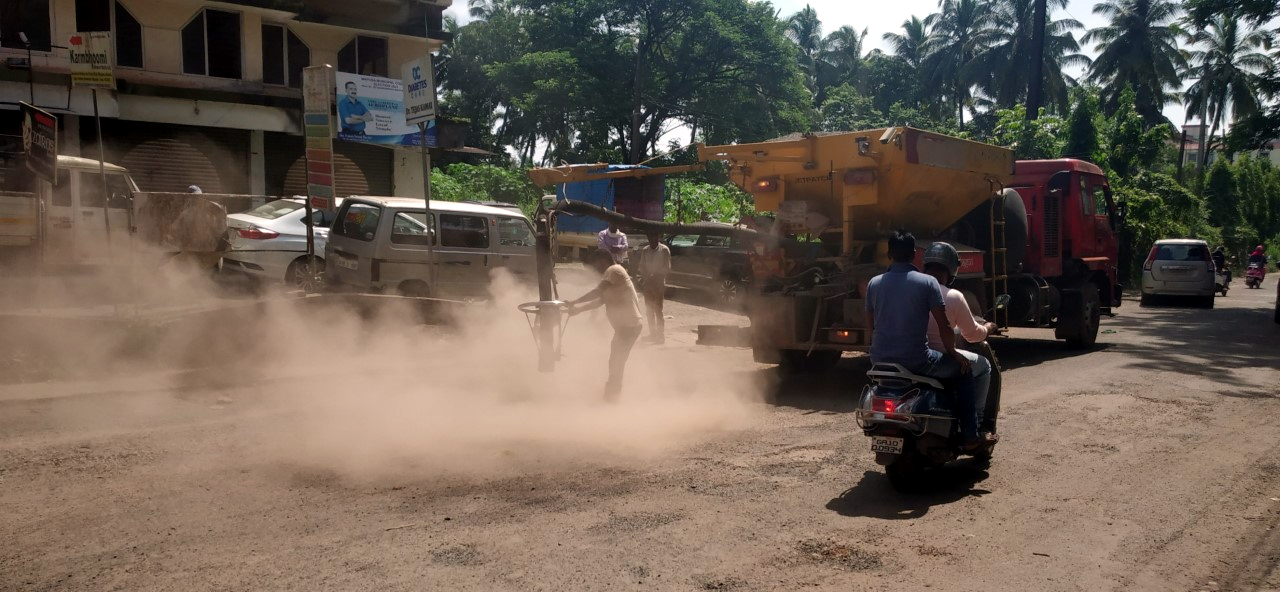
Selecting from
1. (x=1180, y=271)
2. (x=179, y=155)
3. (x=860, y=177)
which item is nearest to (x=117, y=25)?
(x=179, y=155)

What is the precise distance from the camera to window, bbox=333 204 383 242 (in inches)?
499

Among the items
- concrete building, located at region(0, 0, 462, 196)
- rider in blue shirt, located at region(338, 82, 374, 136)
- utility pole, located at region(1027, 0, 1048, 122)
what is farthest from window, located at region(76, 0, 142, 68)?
utility pole, located at region(1027, 0, 1048, 122)

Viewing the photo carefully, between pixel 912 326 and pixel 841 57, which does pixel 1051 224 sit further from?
pixel 841 57

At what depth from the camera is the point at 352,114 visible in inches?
915

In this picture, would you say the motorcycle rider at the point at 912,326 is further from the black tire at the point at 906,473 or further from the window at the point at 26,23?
the window at the point at 26,23

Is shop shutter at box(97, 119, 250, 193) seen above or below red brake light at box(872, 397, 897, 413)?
above

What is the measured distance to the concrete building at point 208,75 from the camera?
19188mm

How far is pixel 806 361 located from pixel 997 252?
2.97 metres

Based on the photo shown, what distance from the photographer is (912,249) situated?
589cm

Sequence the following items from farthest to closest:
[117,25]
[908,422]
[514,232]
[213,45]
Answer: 1. [213,45]
2. [117,25]
3. [514,232]
4. [908,422]

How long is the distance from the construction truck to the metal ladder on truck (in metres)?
0.01

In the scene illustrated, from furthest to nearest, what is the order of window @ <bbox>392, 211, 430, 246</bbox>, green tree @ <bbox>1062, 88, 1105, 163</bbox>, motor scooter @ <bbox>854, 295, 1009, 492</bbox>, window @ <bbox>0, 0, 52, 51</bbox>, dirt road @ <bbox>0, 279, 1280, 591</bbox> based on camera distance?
1. green tree @ <bbox>1062, 88, 1105, 163</bbox>
2. window @ <bbox>0, 0, 52, 51</bbox>
3. window @ <bbox>392, 211, 430, 246</bbox>
4. motor scooter @ <bbox>854, 295, 1009, 492</bbox>
5. dirt road @ <bbox>0, 279, 1280, 591</bbox>

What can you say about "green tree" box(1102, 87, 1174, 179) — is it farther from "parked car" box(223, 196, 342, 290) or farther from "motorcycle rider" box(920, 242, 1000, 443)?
"motorcycle rider" box(920, 242, 1000, 443)

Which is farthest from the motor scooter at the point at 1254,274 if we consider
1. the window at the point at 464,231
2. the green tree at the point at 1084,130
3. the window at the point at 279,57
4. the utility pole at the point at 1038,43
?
the window at the point at 279,57
